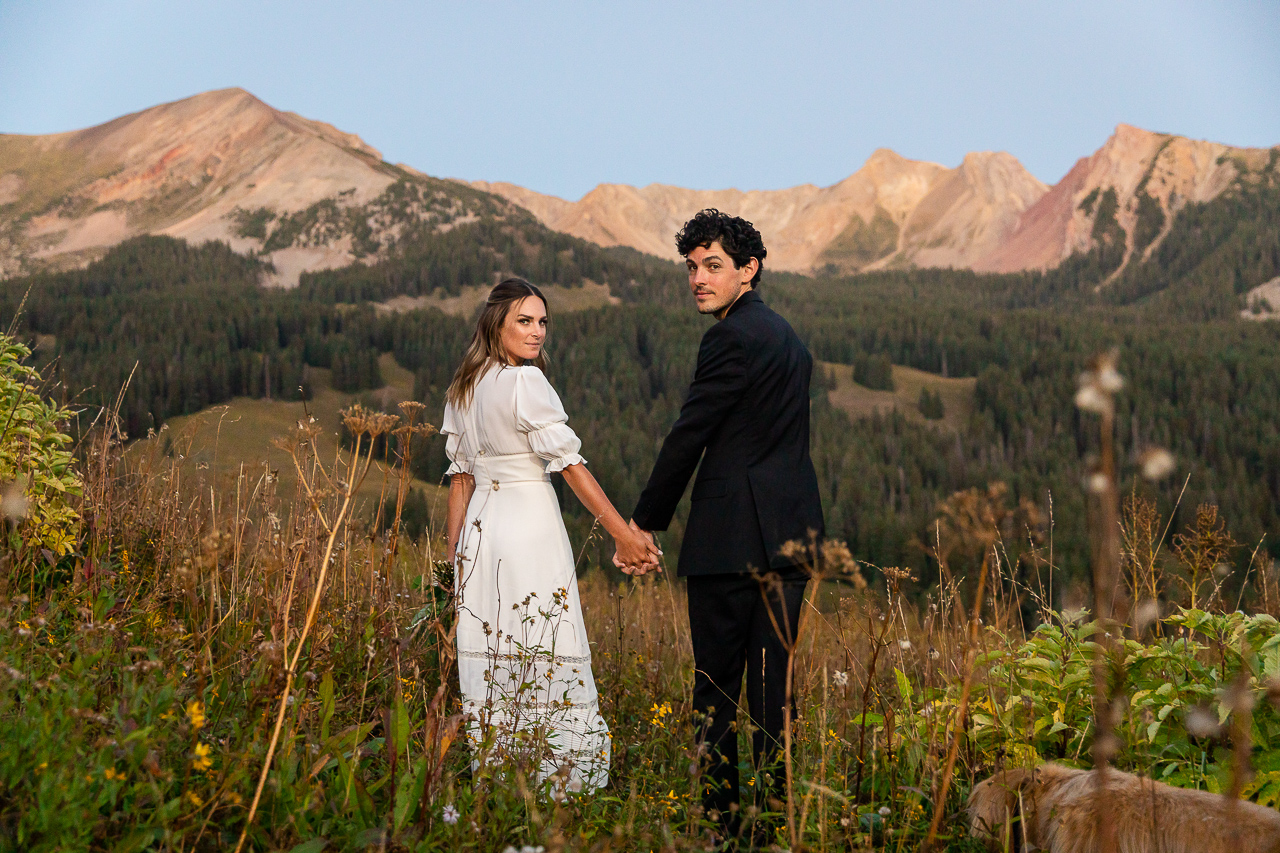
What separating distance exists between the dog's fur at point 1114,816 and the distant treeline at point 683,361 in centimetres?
4364

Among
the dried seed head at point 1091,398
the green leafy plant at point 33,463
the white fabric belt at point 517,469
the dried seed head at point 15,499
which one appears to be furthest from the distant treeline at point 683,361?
the dried seed head at point 1091,398

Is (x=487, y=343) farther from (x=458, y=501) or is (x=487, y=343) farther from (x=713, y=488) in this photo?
(x=713, y=488)

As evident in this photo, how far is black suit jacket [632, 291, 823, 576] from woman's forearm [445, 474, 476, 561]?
1041mm

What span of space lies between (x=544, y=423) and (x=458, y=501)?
0.73m

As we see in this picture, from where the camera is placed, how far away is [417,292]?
5458 inches

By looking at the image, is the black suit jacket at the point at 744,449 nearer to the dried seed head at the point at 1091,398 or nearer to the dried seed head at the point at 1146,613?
the dried seed head at the point at 1146,613

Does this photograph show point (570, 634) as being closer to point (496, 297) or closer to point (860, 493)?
point (496, 297)

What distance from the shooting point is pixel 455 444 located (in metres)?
4.20

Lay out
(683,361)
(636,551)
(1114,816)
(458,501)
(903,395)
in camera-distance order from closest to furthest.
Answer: (1114,816) < (636,551) < (458,501) < (683,361) < (903,395)

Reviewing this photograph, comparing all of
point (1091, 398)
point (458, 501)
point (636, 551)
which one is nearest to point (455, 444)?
point (458, 501)

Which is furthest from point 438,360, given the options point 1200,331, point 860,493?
point 1200,331

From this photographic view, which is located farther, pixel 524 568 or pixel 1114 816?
pixel 524 568

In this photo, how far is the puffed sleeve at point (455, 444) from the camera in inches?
162

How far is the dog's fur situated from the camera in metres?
2.38
